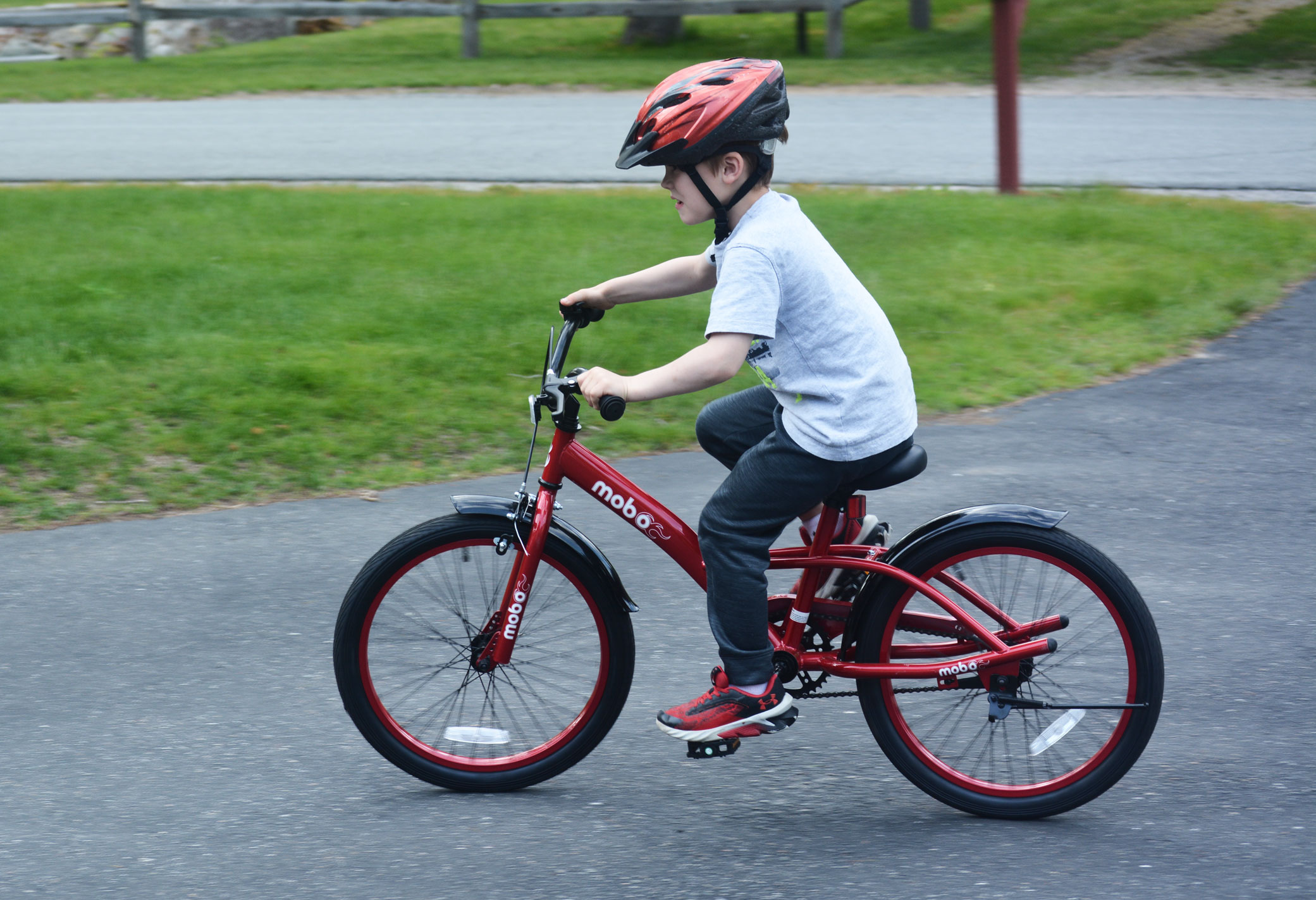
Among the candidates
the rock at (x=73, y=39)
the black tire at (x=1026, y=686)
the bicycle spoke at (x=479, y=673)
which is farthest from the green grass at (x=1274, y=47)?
the rock at (x=73, y=39)

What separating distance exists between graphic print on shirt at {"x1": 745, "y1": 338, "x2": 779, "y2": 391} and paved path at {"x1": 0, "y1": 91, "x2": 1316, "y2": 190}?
27.8ft

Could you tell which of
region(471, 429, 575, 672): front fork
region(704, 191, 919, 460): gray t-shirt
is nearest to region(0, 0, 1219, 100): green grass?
region(471, 429, 575, 672): front fork

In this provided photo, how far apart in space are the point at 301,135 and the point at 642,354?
8397 mm

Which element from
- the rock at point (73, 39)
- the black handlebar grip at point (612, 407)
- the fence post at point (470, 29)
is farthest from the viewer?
the rock at point (73, 39)

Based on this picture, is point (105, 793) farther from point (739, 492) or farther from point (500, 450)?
point (500, 450)

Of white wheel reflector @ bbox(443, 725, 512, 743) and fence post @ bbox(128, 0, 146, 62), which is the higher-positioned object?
fence post @ bbox(128, 0, 146, 62)

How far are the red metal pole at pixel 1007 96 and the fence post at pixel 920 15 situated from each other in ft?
42.2

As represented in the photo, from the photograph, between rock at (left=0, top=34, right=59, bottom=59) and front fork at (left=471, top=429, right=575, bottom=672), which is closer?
front fork at (left=471, top=429, right=575, bottom=672)

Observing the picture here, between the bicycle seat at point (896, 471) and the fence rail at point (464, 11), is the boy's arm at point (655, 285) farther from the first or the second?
the fence rail at point (464, 11)

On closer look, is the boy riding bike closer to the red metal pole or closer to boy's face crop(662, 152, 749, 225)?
boy's face crop(662, 152, 749, 225)

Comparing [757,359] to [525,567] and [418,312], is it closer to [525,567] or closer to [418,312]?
[525,567]

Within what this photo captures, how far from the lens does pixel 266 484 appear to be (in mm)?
6039

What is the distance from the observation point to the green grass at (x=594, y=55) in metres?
18.9

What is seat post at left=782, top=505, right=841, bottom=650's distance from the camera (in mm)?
3539
